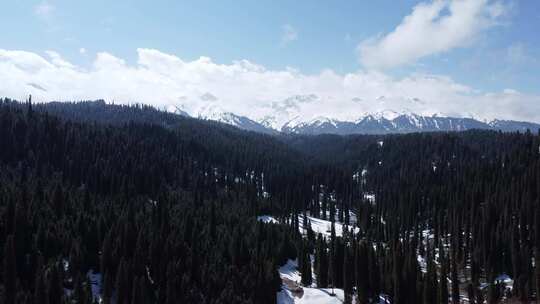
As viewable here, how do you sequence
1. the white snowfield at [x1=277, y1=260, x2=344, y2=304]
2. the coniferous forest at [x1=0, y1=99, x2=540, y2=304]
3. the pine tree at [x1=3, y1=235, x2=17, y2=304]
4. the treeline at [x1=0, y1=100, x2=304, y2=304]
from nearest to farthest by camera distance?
the pine tree at [x1=3, y1=235, x2=17, y2=304] → the treeline at [x1=0, y1=100, x2=304, y2=304] → the coniferous forest at [x1=0, y1=99, x2=540, y2=304] → the white snowfield at [x1=277, y1=260, x2=344, y2=304]

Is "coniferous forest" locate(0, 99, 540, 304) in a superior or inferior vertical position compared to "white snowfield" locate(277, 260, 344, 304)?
superior

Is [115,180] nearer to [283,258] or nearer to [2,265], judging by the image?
[283,258]

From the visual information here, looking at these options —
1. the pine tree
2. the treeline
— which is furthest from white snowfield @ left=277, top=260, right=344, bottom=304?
the pine tree

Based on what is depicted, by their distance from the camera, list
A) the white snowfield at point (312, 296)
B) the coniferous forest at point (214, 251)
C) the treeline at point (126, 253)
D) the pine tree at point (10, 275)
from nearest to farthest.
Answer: the pine tree at point (10, 275), the treeline at point (126, 253), the coniferous forest at point (214, 251), the white snowfield at point (312, 296)

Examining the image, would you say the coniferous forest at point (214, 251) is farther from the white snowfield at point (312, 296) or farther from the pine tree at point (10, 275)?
the white snowfield at point (312, 296)

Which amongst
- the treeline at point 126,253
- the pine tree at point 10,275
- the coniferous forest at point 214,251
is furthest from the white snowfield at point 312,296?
the pine tree at point 10,275

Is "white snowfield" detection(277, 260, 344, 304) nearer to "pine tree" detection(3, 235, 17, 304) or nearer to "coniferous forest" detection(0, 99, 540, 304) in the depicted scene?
"coniferous forest" detection(0, 99, 540, 304)

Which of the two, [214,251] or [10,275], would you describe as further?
[214,251]

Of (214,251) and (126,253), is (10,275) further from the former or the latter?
(214,251)

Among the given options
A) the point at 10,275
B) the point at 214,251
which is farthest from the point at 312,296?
the point at 10,275

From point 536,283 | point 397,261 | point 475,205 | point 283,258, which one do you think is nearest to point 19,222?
point 283,258

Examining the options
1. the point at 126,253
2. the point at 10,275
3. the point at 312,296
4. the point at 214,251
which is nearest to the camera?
the point at 10,275
